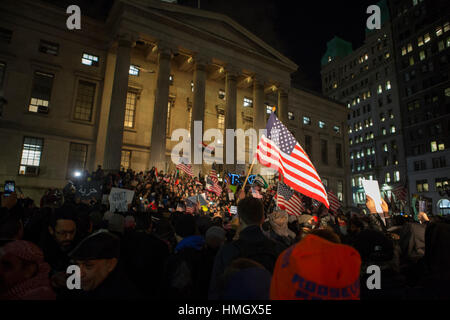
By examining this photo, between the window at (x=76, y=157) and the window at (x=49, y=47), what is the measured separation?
8024 mm

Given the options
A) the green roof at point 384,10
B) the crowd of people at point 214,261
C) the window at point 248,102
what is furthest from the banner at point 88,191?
the green roof at point 384,10

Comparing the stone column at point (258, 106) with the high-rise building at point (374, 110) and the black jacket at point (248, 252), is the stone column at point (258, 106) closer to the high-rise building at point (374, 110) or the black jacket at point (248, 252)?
the black jacket at point (248, 252)

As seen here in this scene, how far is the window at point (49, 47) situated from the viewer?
23.1 metres

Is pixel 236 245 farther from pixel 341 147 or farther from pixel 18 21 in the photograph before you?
pixel 341 147

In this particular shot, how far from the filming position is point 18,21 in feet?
73.0

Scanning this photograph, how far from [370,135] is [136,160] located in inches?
2852

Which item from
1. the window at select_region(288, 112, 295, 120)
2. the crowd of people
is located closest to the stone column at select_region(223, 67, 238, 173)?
the window at select_region(288, 112, 295, 120)

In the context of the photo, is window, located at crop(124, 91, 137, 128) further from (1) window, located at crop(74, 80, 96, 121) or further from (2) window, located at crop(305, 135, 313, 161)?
(2) window, located at crop(305, 135, 313, 161)

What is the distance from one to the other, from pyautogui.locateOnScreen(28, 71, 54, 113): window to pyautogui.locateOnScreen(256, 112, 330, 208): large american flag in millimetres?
21176

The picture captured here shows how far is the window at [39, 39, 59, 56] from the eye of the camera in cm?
2312

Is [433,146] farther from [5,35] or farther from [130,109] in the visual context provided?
[5,35]

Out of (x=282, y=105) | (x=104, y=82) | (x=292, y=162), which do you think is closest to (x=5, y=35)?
(x=104, y=82)

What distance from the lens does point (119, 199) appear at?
9.79 meters

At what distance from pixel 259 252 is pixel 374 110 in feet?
281
